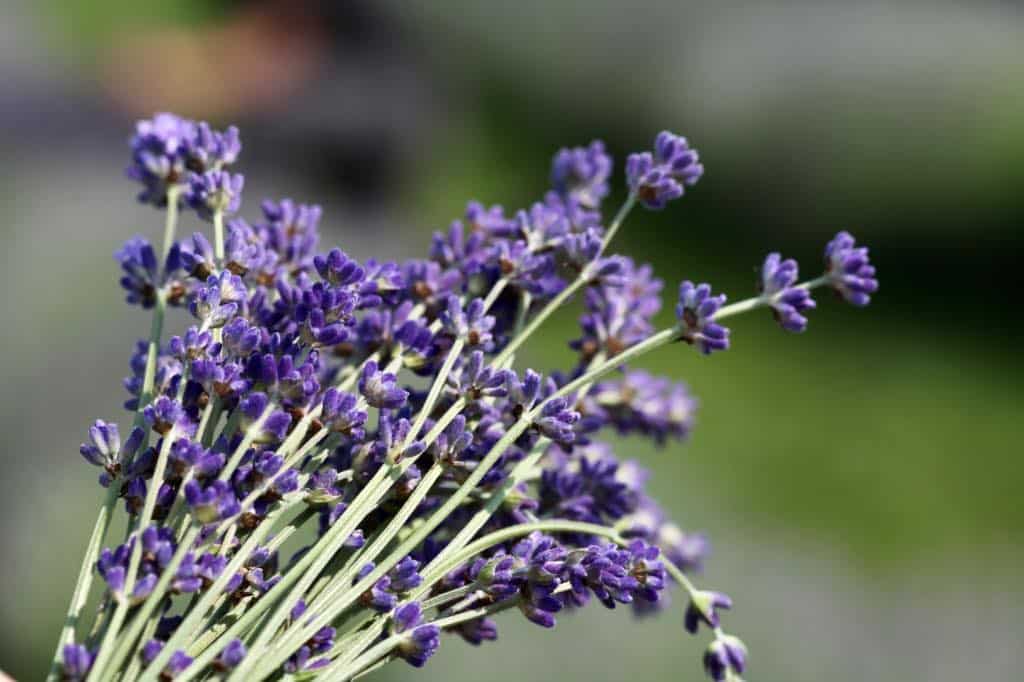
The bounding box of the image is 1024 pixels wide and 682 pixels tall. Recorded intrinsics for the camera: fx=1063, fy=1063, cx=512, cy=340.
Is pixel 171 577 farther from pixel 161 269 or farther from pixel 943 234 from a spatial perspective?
pixel 943 234

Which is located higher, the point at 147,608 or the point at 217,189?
the point at 217,189

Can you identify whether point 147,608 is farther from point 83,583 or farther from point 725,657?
point 725,657

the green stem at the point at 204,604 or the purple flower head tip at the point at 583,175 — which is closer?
the green stem at the point at 204,604

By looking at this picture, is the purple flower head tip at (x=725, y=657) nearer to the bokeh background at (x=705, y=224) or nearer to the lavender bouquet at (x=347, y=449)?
the lavender bouquet at (x=347, y=449)

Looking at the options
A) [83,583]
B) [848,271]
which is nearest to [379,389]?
[83,583]

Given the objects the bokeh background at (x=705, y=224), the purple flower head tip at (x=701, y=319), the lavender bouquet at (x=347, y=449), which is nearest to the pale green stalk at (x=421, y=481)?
the lavender bouquet at (x=347, y=449)

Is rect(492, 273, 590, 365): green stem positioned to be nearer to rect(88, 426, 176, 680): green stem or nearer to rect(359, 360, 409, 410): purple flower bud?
rect(359, 360, 409, 410): purple flower bud

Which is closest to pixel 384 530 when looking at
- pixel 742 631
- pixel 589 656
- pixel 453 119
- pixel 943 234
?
pixel 589 656
